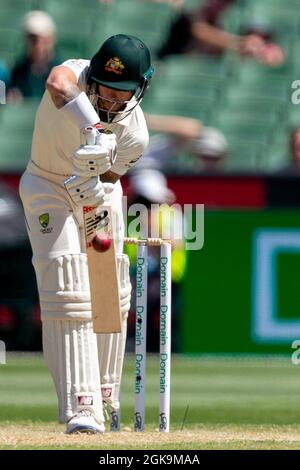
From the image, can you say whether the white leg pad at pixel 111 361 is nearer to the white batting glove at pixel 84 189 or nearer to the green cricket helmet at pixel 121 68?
the white batting glove at pixel 84 189

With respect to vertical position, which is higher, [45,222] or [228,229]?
[45,222]

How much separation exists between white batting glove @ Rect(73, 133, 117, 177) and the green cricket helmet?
0.29 metres

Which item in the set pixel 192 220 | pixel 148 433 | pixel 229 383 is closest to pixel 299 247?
pixel 192 220

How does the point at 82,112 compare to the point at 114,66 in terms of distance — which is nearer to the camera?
the point at 82,112

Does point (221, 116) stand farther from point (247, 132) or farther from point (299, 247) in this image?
point (299, 247)

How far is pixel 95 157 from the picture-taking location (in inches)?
230

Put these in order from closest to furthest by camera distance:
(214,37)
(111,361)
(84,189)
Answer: (84,189), (111,361), (214,37)

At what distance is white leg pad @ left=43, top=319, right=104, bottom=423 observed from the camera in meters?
6.20

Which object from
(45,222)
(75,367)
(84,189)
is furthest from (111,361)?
(84,189)

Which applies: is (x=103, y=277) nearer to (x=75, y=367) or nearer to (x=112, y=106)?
(x=75, y=367)

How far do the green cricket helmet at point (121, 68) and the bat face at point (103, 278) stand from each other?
20.4 inches

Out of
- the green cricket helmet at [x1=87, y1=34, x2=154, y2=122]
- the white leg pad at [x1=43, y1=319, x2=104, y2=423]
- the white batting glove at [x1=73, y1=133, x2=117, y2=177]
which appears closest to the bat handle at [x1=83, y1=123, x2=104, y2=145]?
the white batting glove at [x1=73, y1=133, x2=117, y2=177]

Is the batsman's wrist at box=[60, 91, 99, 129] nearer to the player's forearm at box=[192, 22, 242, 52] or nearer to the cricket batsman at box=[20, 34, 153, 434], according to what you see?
the cricket batsman at box=[20, 34, 153, 434]

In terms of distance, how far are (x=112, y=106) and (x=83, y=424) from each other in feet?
4.51
